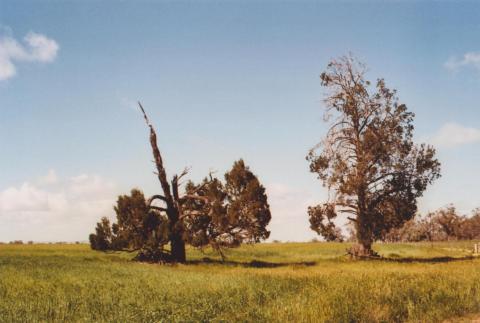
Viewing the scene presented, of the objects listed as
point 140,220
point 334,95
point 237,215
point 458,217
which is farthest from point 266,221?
point 458,217

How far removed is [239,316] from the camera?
8.32 metres

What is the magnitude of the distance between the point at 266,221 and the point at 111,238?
33.2ft

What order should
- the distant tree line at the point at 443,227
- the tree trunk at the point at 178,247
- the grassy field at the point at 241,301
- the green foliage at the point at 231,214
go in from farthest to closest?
the distant tree line at the point at 443,227, the tree trunk at the point at 178,247, the green foliage at the point at 231,214, the grassy field at the point at 241,301

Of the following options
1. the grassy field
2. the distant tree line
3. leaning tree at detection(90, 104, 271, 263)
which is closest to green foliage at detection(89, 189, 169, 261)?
leaning tree at detection(90, 104, 271, 263)

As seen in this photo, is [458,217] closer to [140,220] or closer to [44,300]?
[140,220]

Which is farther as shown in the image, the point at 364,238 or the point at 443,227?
the point at 443,227

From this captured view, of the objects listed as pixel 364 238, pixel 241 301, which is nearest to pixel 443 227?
pixel 364 238

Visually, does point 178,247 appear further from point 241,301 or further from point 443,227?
point 443,227

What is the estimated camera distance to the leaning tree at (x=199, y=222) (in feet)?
88.3

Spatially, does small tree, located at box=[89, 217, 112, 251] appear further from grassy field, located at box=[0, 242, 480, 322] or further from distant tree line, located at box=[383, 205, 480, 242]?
distant tree line, located at box=[383, 205, 480, 242]

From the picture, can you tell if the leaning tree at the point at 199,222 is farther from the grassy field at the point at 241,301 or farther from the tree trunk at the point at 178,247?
the grassy field at the point at 241,301

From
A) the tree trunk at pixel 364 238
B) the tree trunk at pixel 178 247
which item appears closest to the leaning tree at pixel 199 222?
the tree trunk at pixel 178 247

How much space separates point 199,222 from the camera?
94.0 ft

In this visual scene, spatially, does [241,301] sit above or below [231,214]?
below
